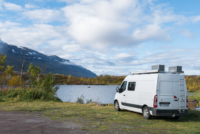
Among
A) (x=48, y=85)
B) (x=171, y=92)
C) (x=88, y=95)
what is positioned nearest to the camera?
(x=171, y=92)

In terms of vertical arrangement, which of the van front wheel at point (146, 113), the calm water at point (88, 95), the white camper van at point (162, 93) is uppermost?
the white camper van at point (162, 93)

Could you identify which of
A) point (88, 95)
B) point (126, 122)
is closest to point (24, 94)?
point (126, 122)

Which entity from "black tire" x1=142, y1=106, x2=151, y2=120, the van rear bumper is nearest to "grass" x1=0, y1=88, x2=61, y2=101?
"black tire" x1=142, y1=106, x2=151, y2=120

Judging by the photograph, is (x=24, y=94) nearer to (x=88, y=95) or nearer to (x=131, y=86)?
(x=131, y=86)

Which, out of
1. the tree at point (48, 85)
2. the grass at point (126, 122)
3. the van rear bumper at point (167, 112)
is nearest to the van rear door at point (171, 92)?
the van rear bumper at point (167, 112)

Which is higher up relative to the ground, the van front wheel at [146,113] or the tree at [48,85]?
the tree at [48,85]

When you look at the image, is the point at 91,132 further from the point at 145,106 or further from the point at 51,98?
the point at 51,98

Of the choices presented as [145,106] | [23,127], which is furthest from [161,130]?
[23,127]

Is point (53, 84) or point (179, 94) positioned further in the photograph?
point (53, 84)

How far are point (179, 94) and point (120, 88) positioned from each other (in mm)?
4173

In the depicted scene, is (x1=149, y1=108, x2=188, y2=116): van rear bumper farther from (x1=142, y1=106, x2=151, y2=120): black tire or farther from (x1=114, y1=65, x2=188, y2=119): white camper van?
(x1=142, y1=106, x2=151, y2=120): black tire

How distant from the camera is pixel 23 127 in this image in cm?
725

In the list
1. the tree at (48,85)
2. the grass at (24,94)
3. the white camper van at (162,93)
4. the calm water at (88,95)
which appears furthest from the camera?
the calm water at (88,95)

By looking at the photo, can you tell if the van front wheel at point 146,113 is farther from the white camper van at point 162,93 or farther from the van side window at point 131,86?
the van side window at point 131,86
